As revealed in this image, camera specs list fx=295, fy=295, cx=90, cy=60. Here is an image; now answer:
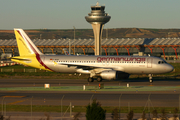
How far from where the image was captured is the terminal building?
149 metres

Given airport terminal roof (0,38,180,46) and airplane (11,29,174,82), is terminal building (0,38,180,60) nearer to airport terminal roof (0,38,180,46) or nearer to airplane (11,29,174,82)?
airport terminal roof (0,38,180,46)

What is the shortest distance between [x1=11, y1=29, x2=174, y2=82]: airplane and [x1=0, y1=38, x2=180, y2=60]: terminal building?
87.1 m

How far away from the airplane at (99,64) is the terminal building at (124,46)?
8711 cm

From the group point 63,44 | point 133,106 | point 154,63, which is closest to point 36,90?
point 133,106

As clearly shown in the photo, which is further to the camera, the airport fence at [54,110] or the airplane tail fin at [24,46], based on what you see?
the airplane tail fin at [24,46]

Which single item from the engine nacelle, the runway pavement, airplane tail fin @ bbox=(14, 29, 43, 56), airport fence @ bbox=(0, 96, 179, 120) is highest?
airplane tail fin @ bbox=(14, 29, 43, 56)

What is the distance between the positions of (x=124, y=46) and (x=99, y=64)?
104638 mm

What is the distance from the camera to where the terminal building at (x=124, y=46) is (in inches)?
5866

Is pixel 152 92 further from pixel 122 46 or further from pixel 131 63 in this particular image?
pixel 122 46

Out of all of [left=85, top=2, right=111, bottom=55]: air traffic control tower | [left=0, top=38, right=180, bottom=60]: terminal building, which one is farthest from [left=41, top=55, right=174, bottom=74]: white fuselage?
[left=0, top=38, right=180, bottom=60]: terminal building
